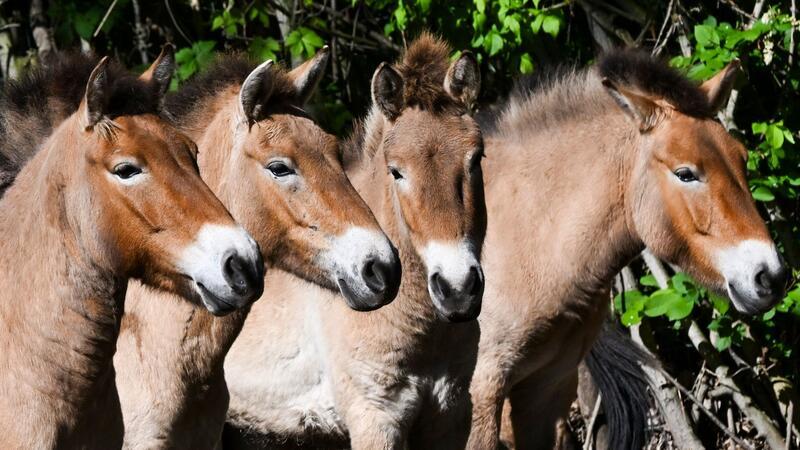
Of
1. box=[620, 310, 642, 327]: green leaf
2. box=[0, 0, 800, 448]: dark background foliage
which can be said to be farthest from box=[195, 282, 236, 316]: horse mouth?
box=[620, 310, 642, 327]: green leaf

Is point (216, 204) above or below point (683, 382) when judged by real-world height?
above

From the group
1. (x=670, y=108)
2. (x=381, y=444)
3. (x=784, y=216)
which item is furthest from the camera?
(x=784, y=216)

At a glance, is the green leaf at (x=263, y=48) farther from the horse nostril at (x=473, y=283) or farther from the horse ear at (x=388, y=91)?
the horse nostril at (x=473, y=283)

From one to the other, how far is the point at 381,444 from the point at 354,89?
4270 millimetres

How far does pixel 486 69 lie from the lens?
27.7 ft

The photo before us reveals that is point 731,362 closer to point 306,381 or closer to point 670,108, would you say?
point 670,108

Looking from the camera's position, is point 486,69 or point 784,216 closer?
point 784,216

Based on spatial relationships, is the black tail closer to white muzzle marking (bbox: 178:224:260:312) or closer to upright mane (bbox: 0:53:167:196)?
upright mane (bbox: 0:53:167:196)

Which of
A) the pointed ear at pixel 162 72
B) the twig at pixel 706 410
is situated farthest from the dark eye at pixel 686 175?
the pointed ear at pixel 162 72

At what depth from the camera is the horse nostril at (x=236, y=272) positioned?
373cm

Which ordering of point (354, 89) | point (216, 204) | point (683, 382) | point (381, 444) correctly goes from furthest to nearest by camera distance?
point (354, 89)
point (683, 382)
point (381, 444)
point (216, 204)

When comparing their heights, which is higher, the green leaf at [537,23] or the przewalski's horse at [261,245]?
the przewalski's horse at [261,245]

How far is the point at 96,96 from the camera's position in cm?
390

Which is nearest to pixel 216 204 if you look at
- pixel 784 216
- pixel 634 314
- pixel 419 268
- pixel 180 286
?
pixel 180 286
